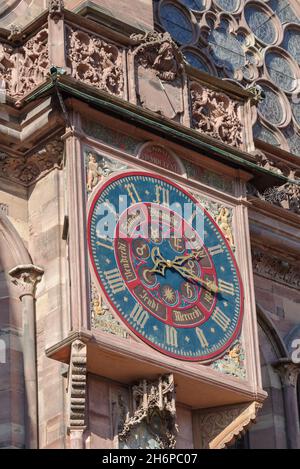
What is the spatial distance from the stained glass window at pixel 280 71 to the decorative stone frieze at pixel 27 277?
6.84 metres

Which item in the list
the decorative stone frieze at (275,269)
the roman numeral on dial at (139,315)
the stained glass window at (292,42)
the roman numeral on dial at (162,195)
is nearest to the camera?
the roman numeral on dial at (139,315)

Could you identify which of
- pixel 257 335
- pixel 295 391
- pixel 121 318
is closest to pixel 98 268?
pixel 121 318

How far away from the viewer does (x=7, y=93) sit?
23188 mm

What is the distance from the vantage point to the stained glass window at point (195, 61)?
2712cm

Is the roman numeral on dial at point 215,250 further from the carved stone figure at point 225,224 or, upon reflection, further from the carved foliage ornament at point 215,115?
the carved foliage ornament at point 215,115

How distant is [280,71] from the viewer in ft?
93.0

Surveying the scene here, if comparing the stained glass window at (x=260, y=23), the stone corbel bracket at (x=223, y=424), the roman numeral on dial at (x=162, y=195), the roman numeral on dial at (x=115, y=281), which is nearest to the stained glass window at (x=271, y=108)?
the stained glass window at (x=260, y=23)

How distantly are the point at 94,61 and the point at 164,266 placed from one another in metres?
2.48

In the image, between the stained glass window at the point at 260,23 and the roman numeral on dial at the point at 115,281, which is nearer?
the roman numeral on dial at the point at 115,281

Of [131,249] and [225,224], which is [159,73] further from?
[131,249]

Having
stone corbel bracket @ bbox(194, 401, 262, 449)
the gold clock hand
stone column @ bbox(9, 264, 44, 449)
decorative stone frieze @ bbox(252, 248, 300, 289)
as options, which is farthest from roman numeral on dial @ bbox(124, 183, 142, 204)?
decorative stone frieze @ bbox(252, 248, 300, 289)

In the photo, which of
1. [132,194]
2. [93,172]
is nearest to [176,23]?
[132,194]
